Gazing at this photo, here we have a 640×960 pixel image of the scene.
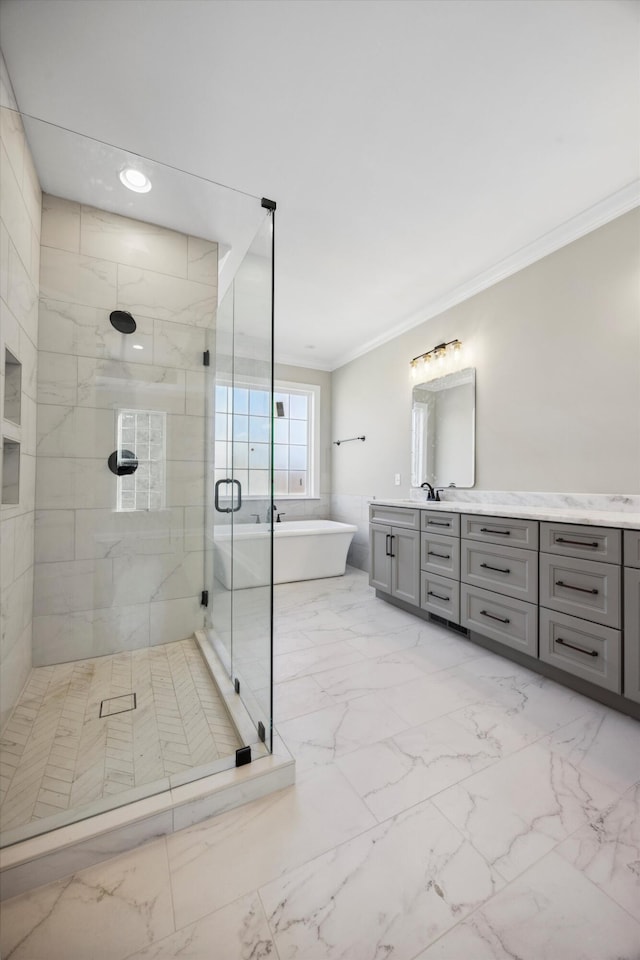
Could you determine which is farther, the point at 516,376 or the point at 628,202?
the point at 516,376

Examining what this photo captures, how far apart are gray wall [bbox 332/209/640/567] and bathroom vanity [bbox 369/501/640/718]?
380 millimetres

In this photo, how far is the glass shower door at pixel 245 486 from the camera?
1507 millimetres

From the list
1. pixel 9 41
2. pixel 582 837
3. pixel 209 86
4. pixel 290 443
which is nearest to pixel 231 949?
pixel 582 837

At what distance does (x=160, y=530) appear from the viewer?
2221 millimetres

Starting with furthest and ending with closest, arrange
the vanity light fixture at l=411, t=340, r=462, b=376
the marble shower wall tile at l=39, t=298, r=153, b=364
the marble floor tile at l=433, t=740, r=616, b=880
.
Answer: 1. the vanity light fixture at l=411, t=340, r=462, b=376
2. the marble shower wall tile at l=39, t=298, r=153, b=364
3. the marble floor tile at l=433, t=740, r=616, b=880

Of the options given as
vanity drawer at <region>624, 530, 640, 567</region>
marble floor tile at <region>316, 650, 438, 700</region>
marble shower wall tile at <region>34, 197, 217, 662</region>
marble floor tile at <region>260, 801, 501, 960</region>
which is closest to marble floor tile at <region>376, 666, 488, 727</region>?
marble floor tile at <region>316, 650, 438, 700</region>

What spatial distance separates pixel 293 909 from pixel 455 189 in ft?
9.93

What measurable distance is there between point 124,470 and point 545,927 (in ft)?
7.50

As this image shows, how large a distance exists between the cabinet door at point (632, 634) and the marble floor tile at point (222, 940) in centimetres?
164

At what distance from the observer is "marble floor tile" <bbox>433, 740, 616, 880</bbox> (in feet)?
3.60

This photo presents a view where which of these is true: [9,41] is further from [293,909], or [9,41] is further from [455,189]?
[293,909]

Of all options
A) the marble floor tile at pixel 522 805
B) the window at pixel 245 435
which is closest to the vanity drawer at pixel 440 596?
the marble floor tile at pixel 522 805

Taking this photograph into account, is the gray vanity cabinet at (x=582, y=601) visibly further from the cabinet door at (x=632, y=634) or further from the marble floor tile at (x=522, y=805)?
the marble floor tile at (x=522, y=805)

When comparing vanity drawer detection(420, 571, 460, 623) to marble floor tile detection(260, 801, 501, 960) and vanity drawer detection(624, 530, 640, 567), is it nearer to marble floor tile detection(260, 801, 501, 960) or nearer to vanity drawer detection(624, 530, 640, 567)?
vanity drawer detection(624, 530, 640, 567)
